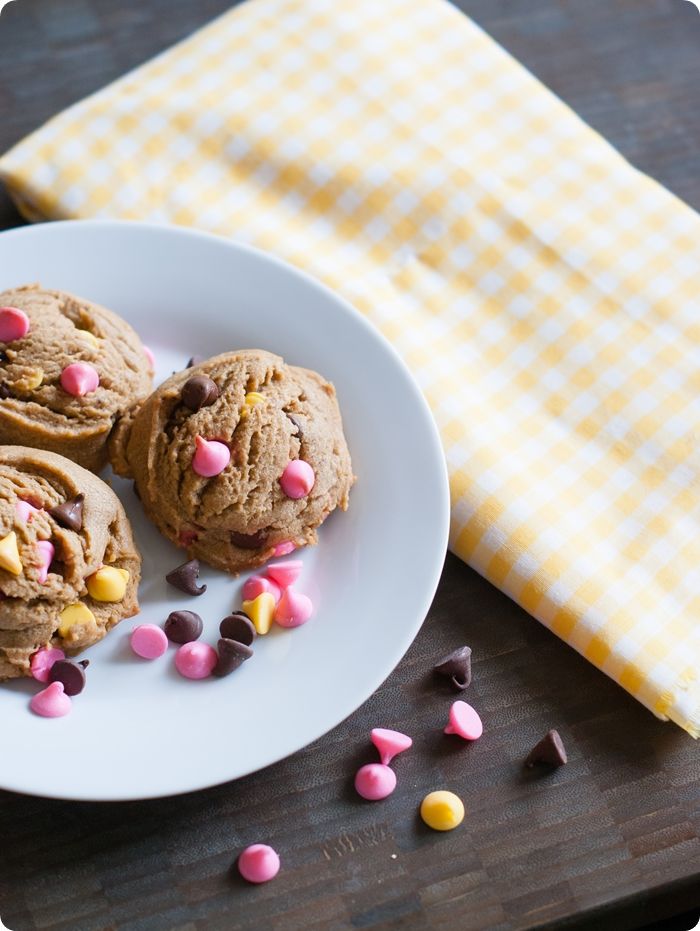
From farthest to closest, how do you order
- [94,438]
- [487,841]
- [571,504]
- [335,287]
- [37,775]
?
[335,287] → [571,504] → [94,438] → [487,841] → [37,775]

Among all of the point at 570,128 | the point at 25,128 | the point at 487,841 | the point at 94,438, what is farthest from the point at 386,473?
the point at 25,128

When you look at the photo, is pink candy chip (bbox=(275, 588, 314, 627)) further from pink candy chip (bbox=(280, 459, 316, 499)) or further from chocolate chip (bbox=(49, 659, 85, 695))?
chocolate chip (bbox=(49, 659, 85, 695))

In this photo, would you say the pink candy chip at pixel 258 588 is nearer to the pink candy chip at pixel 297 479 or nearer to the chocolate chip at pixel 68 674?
the pink candy chip at pixel 297 479

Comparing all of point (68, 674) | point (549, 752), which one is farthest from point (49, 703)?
point (549, 752)

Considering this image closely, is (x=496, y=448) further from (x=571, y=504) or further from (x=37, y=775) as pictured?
(x=37, y=775)

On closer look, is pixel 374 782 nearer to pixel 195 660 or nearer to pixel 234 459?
pixel 195 660

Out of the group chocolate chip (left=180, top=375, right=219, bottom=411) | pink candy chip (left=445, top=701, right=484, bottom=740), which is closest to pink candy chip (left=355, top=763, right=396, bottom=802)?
pink candy chip (left=445, top=701, right=484, bottom=740)
